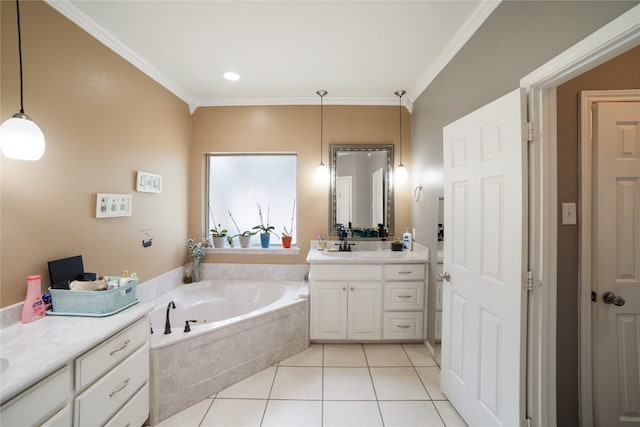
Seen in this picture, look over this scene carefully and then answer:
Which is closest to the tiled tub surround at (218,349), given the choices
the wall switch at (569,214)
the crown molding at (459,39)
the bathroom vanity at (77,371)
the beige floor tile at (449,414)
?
the bathroom vanity at (77,371)

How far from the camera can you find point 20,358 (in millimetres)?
1017

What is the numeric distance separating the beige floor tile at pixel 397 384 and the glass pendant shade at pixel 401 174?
6.48 ft

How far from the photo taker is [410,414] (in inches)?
68.1

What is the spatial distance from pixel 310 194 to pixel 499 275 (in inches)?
83.8

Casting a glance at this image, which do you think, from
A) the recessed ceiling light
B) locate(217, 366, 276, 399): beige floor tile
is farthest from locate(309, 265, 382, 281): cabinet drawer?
the recessed ceiling light

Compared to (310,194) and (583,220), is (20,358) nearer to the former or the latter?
(310,194)

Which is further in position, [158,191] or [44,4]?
[158,191]

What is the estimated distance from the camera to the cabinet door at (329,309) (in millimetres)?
2539

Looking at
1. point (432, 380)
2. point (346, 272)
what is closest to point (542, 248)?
point (432, 380)

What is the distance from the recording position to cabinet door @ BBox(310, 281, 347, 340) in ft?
8.33

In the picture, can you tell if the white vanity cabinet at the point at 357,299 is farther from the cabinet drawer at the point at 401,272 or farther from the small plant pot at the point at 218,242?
the small plant pot at the point at 218,242

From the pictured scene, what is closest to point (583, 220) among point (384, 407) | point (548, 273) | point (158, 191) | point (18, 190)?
point (548, 273)

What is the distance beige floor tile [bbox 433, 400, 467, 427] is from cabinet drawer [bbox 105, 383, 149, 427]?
1950 mm

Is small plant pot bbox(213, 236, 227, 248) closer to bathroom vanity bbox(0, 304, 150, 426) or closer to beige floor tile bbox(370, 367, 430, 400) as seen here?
bathroom vanity bbox(0, 304, 150, 426)
